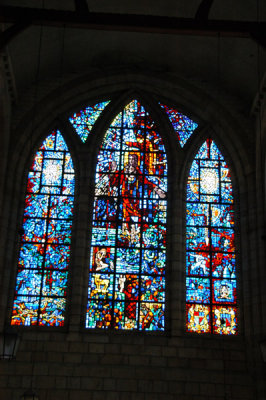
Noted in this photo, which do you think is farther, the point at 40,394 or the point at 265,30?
the point at 40,394

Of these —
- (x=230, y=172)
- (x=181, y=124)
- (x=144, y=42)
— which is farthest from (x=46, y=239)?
(x=144, y=42)

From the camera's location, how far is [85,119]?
1627cm

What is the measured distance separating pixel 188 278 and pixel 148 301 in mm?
1038

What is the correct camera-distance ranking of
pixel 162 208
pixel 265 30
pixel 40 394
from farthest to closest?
pixel 162 208 → pixel 40 394 → pixel 265 30

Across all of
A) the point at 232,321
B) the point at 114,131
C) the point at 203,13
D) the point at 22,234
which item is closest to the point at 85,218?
the point at 22,234

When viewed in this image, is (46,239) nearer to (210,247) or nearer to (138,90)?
(210,247)

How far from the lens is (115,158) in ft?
52.4

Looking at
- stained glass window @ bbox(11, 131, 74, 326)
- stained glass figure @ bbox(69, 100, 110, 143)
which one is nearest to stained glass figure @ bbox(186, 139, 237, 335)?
stained glass figure @ bbox(69, 100, 110, 143)

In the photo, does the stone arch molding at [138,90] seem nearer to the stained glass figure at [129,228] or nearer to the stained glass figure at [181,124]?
the stained glass figure at [181,124]

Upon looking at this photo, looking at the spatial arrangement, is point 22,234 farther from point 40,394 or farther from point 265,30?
point 265,30

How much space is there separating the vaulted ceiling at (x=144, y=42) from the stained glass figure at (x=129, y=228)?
1.44 meters

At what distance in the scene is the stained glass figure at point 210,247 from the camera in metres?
14.5

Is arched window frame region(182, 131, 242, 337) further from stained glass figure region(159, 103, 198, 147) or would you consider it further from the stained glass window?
the stained glass window

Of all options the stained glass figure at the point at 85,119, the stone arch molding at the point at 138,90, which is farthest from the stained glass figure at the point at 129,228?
the stone arch molding at the point at 138,90
